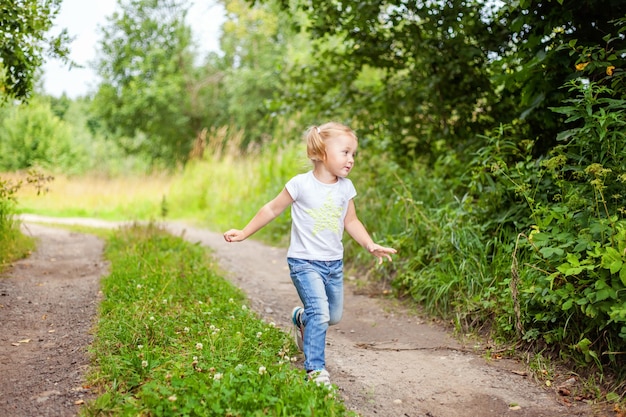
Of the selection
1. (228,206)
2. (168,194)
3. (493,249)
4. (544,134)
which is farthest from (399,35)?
(168,194)

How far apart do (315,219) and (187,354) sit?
3.57 ft

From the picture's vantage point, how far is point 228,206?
1241 cm

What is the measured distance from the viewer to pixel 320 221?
3797mm

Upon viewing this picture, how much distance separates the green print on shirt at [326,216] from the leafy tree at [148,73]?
70.3 ft

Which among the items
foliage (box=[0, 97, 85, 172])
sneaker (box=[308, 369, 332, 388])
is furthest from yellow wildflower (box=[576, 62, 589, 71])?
foliage (box=[0, 97, 85, 172])

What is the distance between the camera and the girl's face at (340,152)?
3.78 meters

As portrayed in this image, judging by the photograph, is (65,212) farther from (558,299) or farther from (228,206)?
(558,299)

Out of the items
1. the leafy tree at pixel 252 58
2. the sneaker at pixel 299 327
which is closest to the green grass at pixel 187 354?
the sneaker at pixel 299 327

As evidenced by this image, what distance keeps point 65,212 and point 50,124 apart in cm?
945

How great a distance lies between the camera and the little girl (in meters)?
3.73

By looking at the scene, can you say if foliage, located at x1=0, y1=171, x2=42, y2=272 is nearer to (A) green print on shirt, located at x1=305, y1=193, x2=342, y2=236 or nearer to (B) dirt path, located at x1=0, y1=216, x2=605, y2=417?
(B) dirt path, located at x1=0, y1=216, x2=605, y2=417

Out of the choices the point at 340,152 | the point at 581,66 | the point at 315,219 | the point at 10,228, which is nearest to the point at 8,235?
the point at 10,228

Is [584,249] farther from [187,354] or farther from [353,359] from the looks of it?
[187,354]

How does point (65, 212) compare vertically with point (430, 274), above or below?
below
